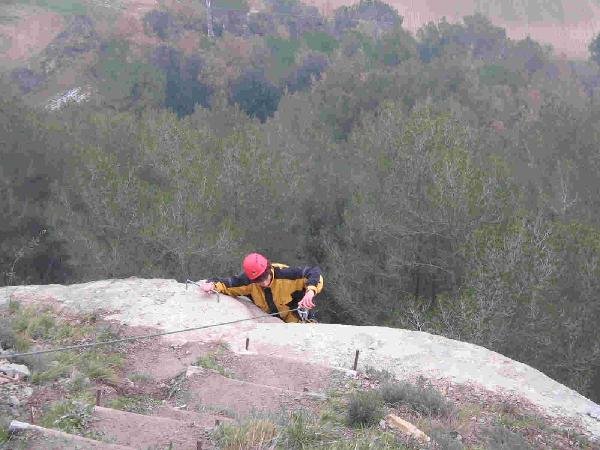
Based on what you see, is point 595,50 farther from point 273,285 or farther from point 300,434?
point 300,434

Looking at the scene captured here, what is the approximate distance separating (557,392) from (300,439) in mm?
2990

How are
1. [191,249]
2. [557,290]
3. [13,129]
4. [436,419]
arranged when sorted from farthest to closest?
[13,129] < [191,249] < [557,290] < [436,419]

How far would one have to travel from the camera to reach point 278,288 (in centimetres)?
781

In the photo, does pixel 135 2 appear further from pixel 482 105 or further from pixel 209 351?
pixel 209 351

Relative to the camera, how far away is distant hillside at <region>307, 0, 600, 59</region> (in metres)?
69.7

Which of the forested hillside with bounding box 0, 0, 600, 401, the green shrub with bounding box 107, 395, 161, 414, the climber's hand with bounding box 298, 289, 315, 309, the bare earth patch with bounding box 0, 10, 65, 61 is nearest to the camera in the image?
the green shrub with bounding box 107, 395, 161, 414

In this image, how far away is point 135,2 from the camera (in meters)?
65.3

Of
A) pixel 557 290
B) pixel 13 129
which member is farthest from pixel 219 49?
pixel 557 290

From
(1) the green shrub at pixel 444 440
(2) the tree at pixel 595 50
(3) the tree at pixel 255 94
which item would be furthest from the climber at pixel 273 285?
(2) the tree at pixel 595 50

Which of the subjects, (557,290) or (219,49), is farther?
(219,49)

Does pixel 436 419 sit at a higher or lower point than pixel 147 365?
higher

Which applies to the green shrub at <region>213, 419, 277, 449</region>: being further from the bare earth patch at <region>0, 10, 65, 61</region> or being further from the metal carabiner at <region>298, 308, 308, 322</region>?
the bare earth patch at <region>0, 10, 65, 61</region>

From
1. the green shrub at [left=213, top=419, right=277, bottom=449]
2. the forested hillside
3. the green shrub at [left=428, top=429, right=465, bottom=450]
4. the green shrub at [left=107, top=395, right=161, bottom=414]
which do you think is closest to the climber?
the green shrub at [left=107, top=395, right=161, bottom=414]

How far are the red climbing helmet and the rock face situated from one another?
0.45 meters
